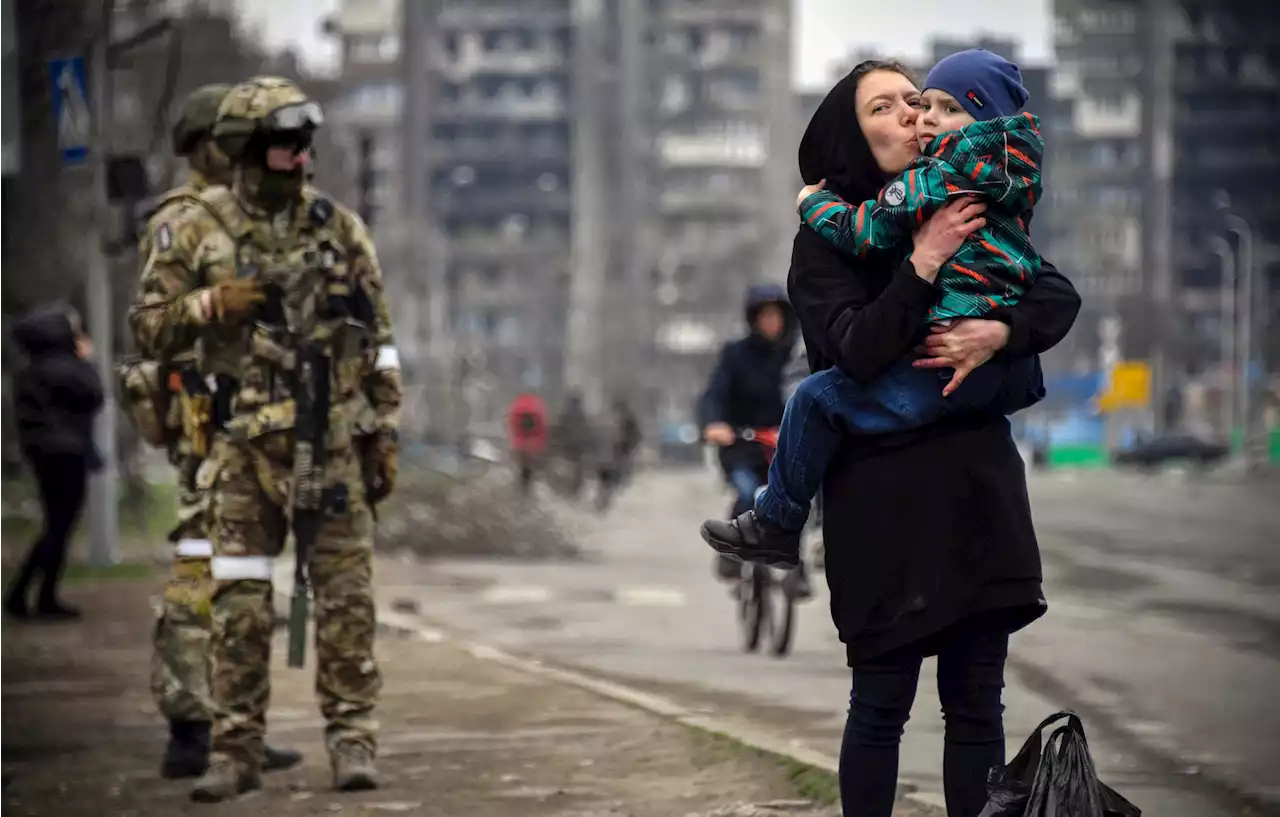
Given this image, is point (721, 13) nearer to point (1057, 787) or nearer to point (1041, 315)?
point (1041, 315)

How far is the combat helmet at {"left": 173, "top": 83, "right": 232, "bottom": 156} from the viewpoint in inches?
297

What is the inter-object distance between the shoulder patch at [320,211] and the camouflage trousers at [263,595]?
698 millimetres

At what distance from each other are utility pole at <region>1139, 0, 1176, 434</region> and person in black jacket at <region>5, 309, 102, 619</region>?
113024 millimetres

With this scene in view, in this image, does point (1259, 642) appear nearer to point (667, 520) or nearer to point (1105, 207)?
point (667, 520)

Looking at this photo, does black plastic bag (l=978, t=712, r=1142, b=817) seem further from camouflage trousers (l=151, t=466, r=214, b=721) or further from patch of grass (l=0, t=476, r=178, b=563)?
patch of grass (l=0, t=476, r=178, b=563)

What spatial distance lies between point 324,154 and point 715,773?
118 ft

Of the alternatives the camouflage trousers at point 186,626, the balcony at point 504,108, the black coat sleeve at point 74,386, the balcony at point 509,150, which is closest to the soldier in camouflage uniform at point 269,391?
the camouflage trousers at point 186,626

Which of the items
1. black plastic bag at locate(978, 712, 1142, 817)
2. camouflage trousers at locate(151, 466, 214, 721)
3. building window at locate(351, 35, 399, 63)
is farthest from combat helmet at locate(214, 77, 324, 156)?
building window at locate(351, 35, 399, 63)

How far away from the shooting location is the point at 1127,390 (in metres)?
87.4

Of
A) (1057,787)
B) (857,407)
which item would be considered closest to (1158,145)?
(857,407)

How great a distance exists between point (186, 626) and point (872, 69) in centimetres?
361

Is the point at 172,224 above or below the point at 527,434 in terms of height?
above

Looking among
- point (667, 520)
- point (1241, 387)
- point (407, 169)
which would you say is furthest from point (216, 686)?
point (407, 169)

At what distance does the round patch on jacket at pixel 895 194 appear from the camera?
4.68m
